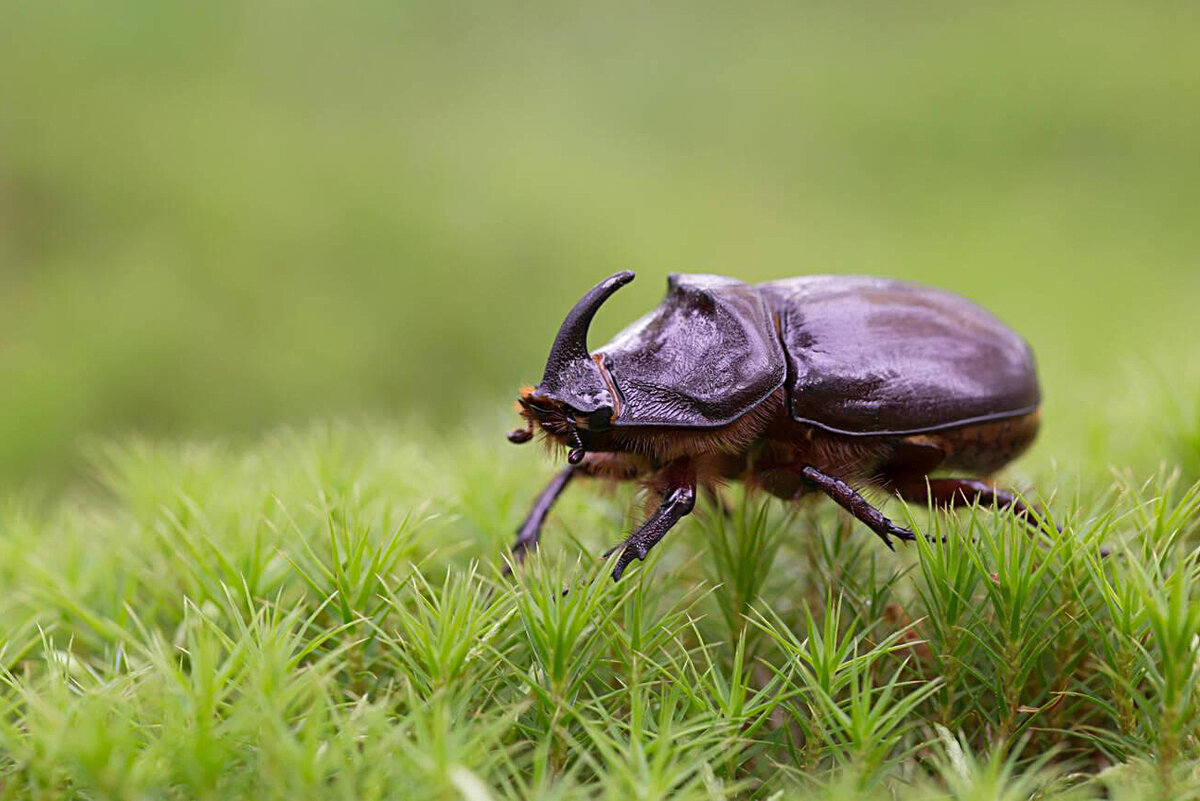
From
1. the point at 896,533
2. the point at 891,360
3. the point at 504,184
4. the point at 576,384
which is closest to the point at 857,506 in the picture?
the point at 896,533

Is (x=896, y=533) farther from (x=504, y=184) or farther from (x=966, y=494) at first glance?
A: (x=504, y=184)

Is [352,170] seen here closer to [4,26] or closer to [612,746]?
[4,26]

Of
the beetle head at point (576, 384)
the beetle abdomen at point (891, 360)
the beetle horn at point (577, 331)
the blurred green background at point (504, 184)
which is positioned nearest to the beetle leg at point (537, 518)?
the beetle head at point (576, 384)

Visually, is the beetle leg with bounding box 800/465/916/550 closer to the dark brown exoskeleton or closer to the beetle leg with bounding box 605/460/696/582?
the dark brown exoskeleton

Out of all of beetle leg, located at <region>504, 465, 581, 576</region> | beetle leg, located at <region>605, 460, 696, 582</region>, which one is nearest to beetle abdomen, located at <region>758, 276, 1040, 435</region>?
beetle leg, located at <region>605, 460, 696, 582</region>

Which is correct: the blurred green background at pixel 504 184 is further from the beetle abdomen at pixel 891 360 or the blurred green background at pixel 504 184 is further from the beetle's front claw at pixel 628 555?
the beetle's front claw at pixel 628 555

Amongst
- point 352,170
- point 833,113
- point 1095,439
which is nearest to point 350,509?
point 1095,439
